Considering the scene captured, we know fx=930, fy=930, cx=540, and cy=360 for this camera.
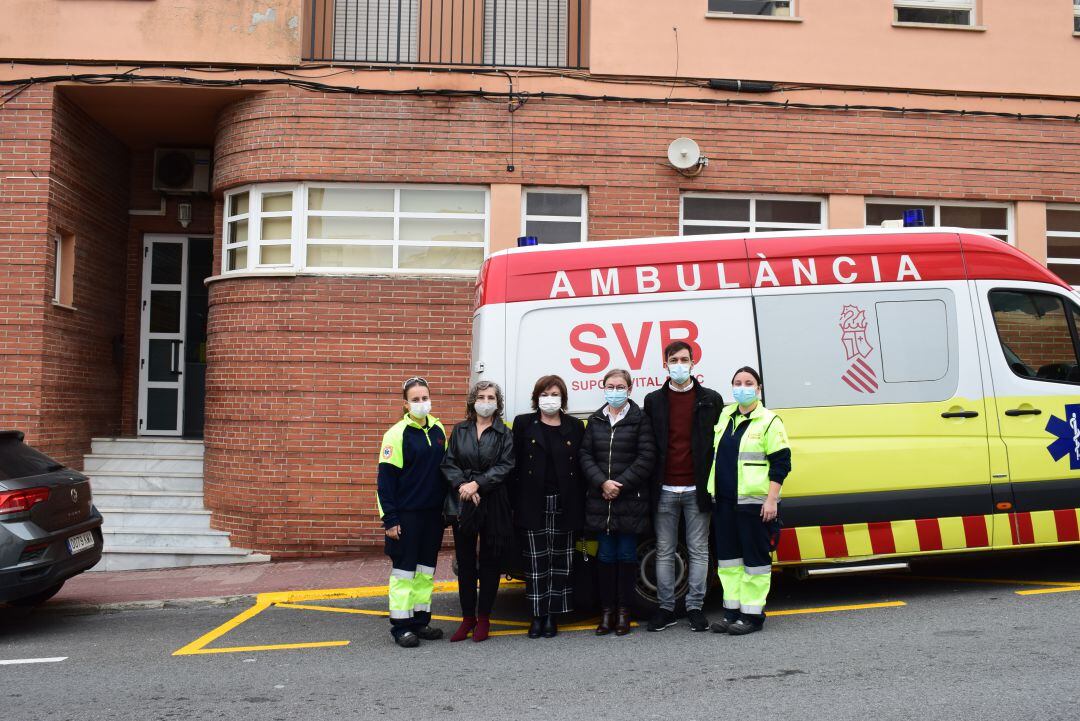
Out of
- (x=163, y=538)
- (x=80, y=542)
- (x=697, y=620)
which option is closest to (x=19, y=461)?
(x=80, y=542)

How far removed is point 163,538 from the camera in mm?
9930

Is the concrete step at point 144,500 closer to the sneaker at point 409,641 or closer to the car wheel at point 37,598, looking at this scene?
the car wheel at point 37,598

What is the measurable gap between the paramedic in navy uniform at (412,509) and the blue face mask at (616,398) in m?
1.19

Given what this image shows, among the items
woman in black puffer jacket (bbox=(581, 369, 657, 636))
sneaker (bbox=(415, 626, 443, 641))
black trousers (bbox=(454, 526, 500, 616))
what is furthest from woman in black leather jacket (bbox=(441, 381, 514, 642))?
woman in black puffer jacket (bbox=(581, 369, 657, 636))

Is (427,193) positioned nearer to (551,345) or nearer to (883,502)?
(551,345)

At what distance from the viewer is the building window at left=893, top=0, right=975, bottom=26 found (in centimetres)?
1098

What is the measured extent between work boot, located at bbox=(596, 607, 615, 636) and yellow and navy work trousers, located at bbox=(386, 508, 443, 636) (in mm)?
1178

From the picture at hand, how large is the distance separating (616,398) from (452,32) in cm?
613

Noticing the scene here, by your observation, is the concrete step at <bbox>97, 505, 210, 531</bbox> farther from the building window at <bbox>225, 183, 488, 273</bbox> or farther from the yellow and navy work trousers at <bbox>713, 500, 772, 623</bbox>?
the yellow and navy work trousers at <bbox>713, 500, 772, 623</bbox>

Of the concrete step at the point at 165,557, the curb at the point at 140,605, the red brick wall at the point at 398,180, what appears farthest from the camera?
the red brick wall at the point at 398,180

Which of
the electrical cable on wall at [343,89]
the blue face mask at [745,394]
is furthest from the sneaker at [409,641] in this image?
the electrical cable on wall at [343,89]

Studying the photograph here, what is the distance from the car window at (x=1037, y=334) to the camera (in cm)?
686

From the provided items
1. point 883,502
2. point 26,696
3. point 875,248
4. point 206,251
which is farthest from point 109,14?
point 883,502

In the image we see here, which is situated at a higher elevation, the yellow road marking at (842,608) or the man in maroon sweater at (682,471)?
the man in maroon sweater at (682,471)
